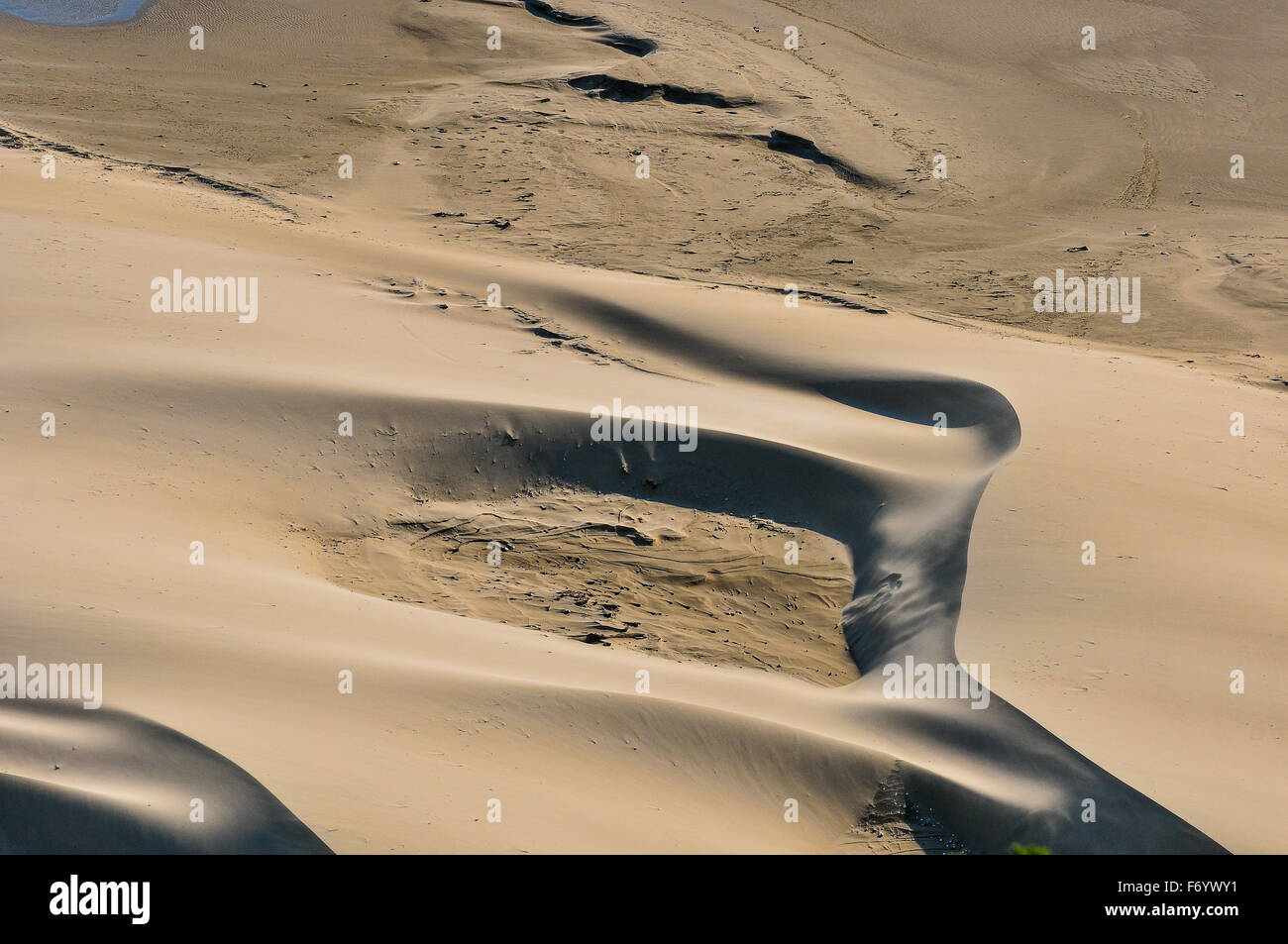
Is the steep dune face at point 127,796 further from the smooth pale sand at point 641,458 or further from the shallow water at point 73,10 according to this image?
the shallow water at point 73,10

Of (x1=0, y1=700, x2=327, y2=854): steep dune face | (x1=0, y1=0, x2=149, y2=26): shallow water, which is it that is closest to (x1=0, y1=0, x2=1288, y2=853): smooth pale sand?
(x1=0, y1=700, x2=327, y2=854): steep dune face

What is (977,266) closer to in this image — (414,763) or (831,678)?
(831,678)

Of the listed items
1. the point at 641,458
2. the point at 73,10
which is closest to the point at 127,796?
the point at 641,458

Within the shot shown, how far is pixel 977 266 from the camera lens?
1109cm

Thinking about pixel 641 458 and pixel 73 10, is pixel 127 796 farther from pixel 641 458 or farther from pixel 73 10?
pixel 73 10

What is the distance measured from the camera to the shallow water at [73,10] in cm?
1619

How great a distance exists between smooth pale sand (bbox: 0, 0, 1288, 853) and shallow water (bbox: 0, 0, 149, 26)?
158cm

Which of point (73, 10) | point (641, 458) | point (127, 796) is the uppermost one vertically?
point (73, 10)

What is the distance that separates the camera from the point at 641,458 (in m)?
7.60

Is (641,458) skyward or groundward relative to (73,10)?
groundward

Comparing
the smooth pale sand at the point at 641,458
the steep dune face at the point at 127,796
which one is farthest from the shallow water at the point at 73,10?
the steep dune face at the point at 127,796

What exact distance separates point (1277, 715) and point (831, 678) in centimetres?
209

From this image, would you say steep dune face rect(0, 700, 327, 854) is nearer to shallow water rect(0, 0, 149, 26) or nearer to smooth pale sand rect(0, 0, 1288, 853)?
smooth pale sand rect(0, 0, 1288, 853)

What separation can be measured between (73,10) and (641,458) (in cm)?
1393
